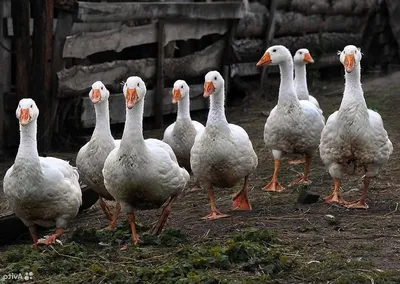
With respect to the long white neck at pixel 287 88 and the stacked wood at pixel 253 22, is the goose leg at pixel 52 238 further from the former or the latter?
the stacked wood at pixel 253 22

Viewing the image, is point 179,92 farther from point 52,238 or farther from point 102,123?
point 52,238

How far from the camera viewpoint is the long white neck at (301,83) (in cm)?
1097

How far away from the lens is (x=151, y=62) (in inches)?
510

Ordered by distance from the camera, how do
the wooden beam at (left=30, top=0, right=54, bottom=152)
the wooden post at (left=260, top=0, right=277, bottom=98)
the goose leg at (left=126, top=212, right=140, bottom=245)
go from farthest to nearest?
the wooden post at (left=260, top=0, right=277, bottom=98) < the wooden beam at (left=30, top=0, right=54, bottom=152) < the goose leg at (left=126, top=212, right=140, bottom=245)

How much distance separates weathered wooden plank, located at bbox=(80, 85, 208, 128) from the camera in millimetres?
11805

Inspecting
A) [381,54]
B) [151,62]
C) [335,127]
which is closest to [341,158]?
[335,127]

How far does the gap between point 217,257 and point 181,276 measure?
0.40 metres

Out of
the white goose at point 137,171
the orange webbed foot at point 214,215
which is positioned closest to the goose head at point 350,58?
the orange webbed foot at point 214,215

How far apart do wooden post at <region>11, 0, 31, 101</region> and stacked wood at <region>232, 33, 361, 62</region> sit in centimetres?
451

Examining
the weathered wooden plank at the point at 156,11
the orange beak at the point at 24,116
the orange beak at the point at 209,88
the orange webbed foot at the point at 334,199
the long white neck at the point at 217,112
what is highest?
the weathered wooden plank at the point at 156,11

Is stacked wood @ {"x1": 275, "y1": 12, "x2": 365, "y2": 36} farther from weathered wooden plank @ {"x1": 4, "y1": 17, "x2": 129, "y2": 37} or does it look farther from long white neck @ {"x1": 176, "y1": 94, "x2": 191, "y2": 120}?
long white neck @ {"x1": 176, "y1": 94, "x2": 191, "y2": 120}

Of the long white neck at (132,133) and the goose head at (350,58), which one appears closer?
the long white neck at (132,133)

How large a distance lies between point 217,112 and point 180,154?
1.42 metres

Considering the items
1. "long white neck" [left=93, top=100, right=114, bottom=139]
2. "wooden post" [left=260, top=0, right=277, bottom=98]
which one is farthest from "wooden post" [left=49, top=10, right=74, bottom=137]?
"wooden post" [left=260, top=0, right=277, bottom=98]
